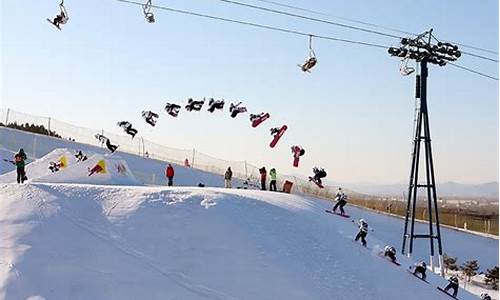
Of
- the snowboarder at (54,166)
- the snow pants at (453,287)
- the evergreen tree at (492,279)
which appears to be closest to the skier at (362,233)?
the snow pants at (453,287)

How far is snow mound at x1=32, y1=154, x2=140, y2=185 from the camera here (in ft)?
88.5

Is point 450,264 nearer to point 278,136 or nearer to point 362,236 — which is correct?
point 278,136

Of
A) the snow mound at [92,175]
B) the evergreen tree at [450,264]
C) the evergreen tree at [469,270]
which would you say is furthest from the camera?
the evergreen tree at [450,264]

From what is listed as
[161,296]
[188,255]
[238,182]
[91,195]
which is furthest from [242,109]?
[238,182]

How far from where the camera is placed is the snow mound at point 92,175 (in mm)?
26969

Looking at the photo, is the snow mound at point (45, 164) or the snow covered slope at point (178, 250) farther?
the snow mound at point (45, 164)

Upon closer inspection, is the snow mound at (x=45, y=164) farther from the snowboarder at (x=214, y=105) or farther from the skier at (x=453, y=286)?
the skier at (x=453, y=286)

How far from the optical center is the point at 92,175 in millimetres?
27422

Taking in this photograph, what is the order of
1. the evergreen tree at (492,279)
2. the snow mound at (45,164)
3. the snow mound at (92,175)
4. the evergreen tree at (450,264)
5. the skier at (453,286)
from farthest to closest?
the evergreen tree at (450,264)
the evergreen tree at (492,279)
the snow mound at (45,164)
the snow mound at (92,175)
the skier at (453,286)

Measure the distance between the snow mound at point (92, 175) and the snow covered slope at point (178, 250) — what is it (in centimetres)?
713

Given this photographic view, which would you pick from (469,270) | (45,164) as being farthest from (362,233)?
(45,164)

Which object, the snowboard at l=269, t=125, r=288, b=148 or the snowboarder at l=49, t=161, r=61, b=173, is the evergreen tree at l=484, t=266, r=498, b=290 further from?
the snowboarder at l=49, t=161, r=61, b=173

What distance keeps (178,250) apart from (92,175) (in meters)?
11.7

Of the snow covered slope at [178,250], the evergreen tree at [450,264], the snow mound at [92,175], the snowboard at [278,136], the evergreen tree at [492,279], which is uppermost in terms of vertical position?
the snowboard at [278,136]
